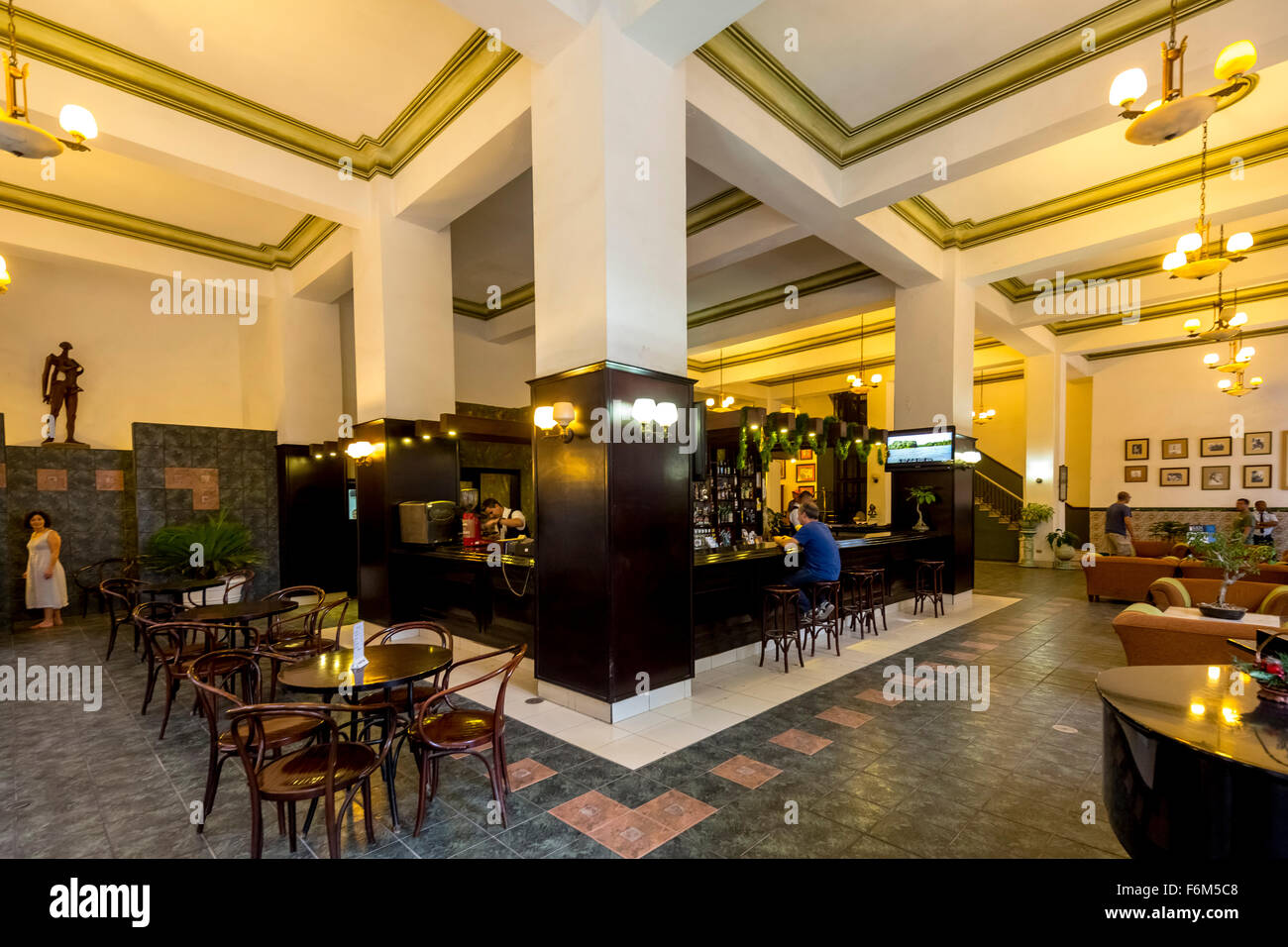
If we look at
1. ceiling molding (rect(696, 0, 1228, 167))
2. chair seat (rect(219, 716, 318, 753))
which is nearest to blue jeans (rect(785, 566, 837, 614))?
chair seat (rect(219, 716, 318, 753))

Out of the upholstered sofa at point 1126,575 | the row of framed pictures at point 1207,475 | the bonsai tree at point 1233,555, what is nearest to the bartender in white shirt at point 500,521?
the bonsai tree at point 1233,555

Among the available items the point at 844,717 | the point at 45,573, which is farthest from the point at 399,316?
the point at 844,717

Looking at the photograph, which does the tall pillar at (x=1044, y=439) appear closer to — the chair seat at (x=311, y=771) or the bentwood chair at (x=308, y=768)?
the bentwood chair at (x=308, y=768)

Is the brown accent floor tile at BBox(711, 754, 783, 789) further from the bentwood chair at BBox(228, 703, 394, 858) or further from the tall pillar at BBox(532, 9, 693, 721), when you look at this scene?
the bentwood chair at BBox(228, 703, 394, 858)

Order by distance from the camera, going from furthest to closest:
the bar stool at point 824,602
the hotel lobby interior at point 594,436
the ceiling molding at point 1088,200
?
1. the ceiling molding at point 1088,200
2. the bar stool at point 824,602
3. the hotel lobby interior at point 594,436

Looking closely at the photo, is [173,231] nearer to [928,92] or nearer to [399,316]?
[399,316]

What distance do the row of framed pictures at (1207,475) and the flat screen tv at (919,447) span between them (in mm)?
8469

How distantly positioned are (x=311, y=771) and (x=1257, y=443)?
17023mm

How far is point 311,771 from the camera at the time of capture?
2518 millimetres

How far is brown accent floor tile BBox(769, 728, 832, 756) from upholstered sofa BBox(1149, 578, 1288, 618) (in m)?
4.17

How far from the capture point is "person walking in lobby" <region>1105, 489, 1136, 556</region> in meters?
10.5

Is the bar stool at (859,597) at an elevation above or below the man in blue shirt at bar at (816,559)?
below

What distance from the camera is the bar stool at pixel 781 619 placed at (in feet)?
17.6
